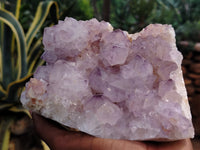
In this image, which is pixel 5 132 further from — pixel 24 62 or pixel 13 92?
pixel 24 62

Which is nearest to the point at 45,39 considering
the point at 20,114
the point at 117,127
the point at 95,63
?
the point at 95,63

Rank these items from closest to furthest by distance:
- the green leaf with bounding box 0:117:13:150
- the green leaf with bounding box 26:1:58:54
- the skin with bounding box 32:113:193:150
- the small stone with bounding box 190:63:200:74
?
the skin with bounding box 32:113:193:150 < the green leaf with bounding box 0:117:13:150 < the green leaf with bounding box 26:1:58:54 < the small stone with bounding box 190:63:200:74

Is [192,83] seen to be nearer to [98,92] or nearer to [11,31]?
[11,31]

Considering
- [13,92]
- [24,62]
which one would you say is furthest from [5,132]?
[24,62]

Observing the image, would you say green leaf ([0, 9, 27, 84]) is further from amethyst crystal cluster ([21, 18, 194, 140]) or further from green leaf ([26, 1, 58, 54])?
amethyst crystal cluster ([21, 18, 194, 140])

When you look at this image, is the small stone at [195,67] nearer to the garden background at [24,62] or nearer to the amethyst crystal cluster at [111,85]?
the garden background at [24,62]

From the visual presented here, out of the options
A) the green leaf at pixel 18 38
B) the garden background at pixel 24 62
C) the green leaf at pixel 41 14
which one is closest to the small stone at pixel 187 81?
the garden background at pixel 24 62

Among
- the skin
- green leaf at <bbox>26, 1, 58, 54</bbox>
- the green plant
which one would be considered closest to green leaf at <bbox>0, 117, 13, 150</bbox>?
the green plant
